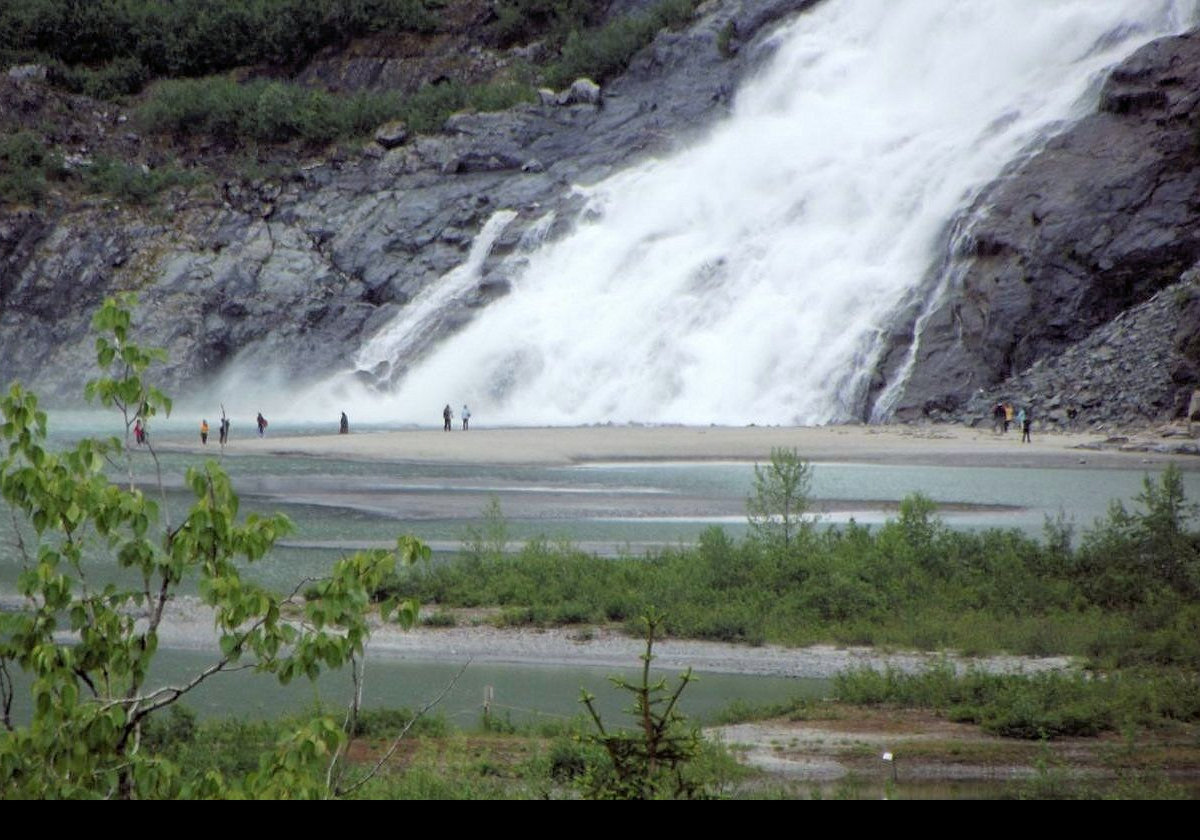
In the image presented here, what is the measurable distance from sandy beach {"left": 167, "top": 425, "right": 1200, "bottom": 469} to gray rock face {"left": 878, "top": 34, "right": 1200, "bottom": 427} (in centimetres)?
445

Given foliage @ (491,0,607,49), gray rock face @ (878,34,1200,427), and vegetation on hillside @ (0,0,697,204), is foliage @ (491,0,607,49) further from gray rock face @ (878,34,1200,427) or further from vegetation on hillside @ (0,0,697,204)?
gray rock face @ (878,34,1200,427)

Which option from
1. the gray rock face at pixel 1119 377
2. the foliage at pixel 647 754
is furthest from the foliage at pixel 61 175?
the foliage at pixel 647 754

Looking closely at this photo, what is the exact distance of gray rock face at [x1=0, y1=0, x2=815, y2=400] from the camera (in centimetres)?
6431

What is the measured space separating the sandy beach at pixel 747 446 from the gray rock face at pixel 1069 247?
4.45 m

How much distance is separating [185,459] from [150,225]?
36237mm

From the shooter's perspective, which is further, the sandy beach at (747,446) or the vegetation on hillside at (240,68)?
the vegetation on hillside at (240,68)

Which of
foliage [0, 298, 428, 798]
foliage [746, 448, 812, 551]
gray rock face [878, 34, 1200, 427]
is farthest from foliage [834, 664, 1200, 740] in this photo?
gray rock face [878, 34, 1200, 427]

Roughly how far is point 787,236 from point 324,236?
74.3 feet

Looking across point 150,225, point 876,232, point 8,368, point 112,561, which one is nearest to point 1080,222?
point 876,232

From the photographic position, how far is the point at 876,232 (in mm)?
54188

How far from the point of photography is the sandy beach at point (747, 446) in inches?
1373

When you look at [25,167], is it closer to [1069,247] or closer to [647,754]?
[1069,247]

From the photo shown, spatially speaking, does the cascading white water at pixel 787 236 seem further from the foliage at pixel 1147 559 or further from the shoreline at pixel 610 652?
the shoreline at pixel 610 652
